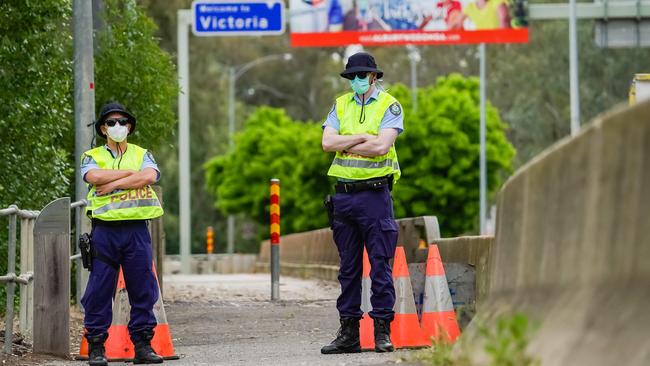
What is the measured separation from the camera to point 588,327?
616 cm

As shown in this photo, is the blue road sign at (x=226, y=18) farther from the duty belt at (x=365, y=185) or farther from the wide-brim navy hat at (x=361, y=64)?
the duty belt at (x=365, y=185)

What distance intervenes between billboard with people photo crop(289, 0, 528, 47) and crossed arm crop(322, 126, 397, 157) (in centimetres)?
3268

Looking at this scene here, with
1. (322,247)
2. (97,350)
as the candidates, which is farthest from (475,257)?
(322,247)

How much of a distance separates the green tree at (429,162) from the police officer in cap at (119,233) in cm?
4233

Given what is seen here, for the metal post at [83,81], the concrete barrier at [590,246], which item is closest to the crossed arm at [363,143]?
the concrete barrier at [590,246]

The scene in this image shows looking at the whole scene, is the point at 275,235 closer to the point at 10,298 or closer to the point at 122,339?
the point at 10,298

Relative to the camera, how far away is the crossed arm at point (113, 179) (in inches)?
411

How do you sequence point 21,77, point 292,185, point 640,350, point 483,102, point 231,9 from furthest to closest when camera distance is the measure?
point 292,185, point 483,102, point 231,9, point 21,77, point 640,350

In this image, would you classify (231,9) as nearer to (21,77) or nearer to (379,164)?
(21,77)

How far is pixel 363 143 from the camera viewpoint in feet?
34.5

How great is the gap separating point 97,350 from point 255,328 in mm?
4136

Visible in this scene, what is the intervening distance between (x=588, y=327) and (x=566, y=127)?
64.9 metres

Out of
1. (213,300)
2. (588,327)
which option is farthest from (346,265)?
(213,300)

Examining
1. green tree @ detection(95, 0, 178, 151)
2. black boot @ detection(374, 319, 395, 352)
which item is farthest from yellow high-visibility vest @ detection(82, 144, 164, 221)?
green tree @ detection(95, 0, 178, 151)
